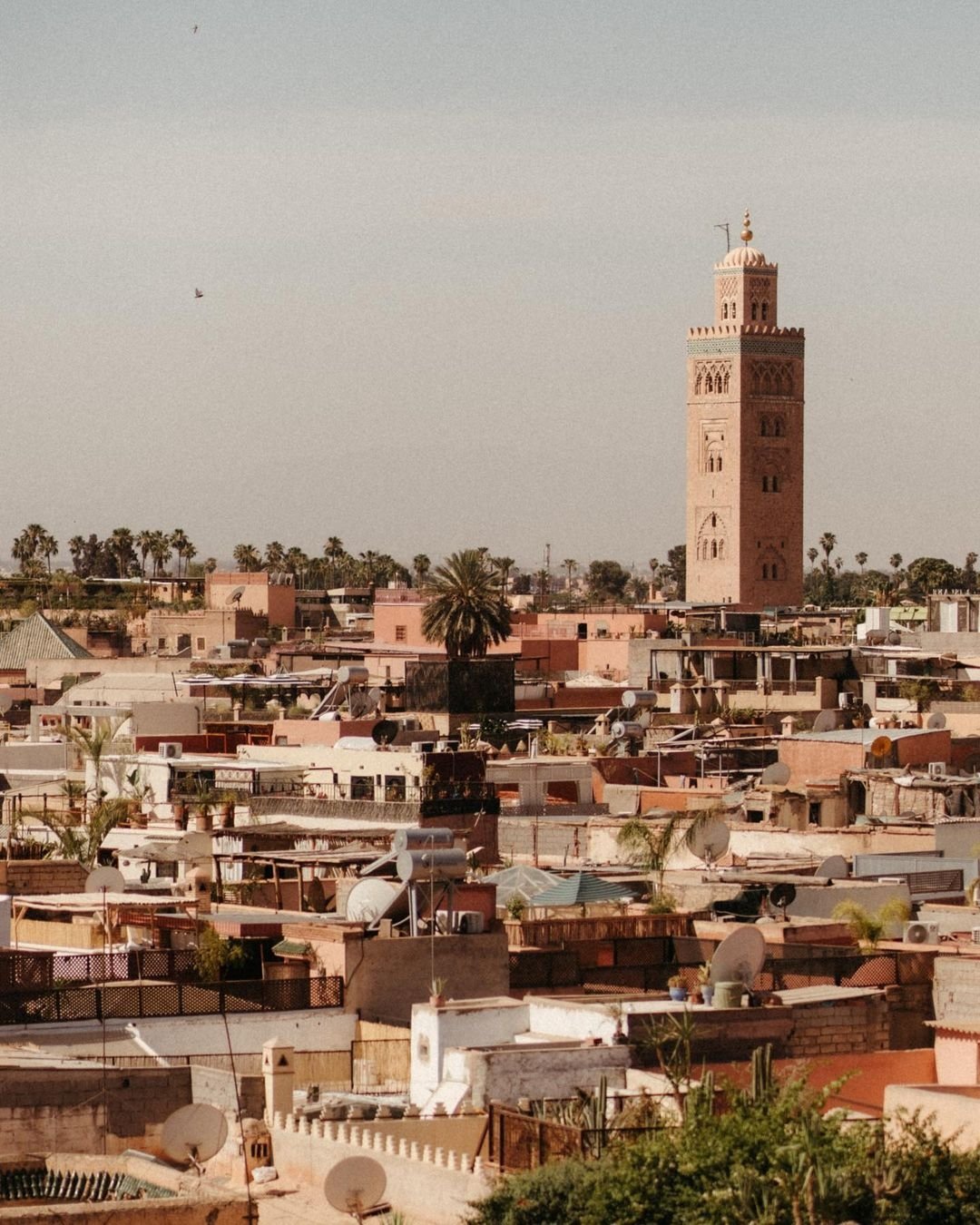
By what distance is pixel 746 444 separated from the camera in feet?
341

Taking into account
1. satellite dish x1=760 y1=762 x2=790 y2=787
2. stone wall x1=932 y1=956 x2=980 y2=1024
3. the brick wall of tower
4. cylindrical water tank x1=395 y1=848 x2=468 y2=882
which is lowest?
stone wall x1=932 y1=956 x2=980 y2=1024

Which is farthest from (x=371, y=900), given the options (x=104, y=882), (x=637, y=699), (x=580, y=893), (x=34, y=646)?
(x=34, y=646)

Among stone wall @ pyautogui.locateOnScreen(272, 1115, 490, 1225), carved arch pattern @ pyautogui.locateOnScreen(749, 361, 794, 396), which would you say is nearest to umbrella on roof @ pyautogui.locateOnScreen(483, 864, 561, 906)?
stone wall @ pyautogui.locateOnScreen(272, 1115, 490, 1225)

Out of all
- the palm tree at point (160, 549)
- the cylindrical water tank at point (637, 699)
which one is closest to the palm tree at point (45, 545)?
the palm tree at point (160, 549)

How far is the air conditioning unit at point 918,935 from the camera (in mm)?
19000

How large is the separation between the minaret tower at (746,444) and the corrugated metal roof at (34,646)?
1542 inches

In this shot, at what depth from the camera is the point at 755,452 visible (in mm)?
104125

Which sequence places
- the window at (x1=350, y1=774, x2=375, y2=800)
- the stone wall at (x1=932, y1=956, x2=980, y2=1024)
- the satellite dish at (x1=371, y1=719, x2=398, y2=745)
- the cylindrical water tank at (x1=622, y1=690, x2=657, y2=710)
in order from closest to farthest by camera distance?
the stone wall at (x1=932, y1=956, x2=980, y2=1024) < the window at (x1=350, y1=774, x2=375, y2=800) < the satellite dish at (x1=371, y1=719, x2=398, y2=745) < the cylindrical water tank at (x1=622, y1=690, x2=657, y2=710)

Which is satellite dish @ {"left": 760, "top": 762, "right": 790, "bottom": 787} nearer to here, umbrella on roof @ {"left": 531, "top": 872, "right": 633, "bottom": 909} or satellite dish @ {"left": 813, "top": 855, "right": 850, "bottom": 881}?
satellite dish @ {"left": 813, "top": 855, "right": 850, "bottom": 881}

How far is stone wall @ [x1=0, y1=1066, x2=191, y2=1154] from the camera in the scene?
14164mm

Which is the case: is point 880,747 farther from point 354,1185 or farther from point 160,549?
point 160,549

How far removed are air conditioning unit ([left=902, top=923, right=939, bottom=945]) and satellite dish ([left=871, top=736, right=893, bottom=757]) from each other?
13.9 m

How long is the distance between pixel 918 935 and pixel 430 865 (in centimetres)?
380

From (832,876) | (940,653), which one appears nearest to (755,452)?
(940,653)
